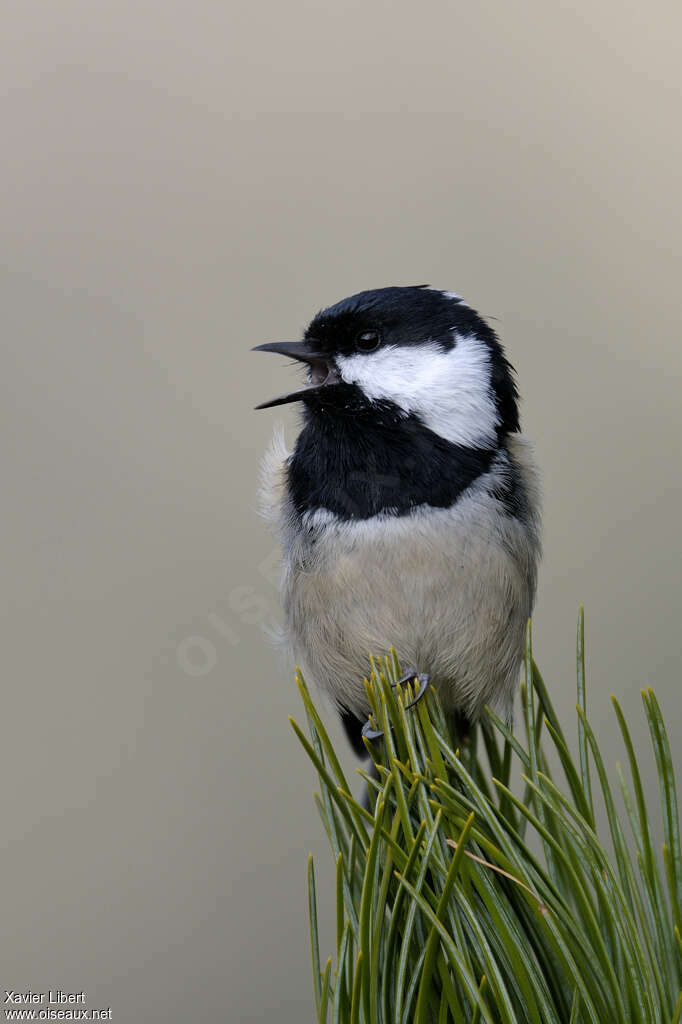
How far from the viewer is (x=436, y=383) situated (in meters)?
0.75

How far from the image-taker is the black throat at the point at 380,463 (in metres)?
0.72

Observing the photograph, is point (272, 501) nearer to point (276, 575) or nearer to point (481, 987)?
point (276, 575)

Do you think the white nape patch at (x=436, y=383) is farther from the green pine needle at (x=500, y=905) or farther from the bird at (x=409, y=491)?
the green pine needle at (x=500, y=905)

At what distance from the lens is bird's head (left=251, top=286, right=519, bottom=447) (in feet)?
2.42

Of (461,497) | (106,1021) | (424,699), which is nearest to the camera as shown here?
(424,699)

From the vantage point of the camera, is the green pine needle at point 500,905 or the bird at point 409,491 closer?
the green pine needle at point 500,905

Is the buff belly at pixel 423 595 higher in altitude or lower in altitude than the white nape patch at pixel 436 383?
lower

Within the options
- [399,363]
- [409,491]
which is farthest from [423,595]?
[399,363]

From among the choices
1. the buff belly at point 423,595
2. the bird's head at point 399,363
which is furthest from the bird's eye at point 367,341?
the buff belly at point 423,595

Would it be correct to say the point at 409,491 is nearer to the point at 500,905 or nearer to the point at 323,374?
the point at 323,374

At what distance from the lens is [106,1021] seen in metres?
1.10

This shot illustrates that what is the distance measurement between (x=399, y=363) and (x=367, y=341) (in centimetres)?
3

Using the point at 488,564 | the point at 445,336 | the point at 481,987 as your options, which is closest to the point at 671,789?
the point at 481,987

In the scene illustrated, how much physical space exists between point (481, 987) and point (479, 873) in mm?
59
